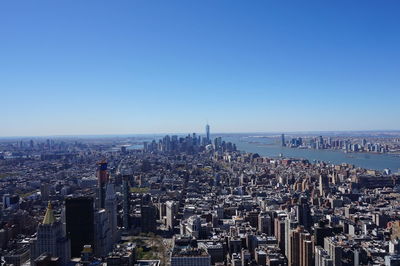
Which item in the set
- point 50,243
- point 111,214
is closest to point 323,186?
Answer: point 111,214

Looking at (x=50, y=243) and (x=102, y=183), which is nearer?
(x=50, y=243)

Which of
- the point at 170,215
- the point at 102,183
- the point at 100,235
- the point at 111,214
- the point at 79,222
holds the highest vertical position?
the point at 102,183

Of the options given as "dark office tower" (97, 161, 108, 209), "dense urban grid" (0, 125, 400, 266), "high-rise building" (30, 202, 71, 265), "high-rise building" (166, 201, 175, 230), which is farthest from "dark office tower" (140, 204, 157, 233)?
"high-rise building" (30, 202, 71, 265)

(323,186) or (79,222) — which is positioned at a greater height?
(79,222)

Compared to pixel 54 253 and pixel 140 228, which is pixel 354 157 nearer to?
pixel 140 228

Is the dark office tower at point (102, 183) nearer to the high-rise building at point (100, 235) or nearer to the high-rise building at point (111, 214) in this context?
the high-rise building at point (111, 214)

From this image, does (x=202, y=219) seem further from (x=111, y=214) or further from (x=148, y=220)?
(x=111, y=214)

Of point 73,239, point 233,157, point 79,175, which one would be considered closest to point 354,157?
point 233,157

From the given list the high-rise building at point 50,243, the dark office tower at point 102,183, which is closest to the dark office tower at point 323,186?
the dark office tower at point 102,183
